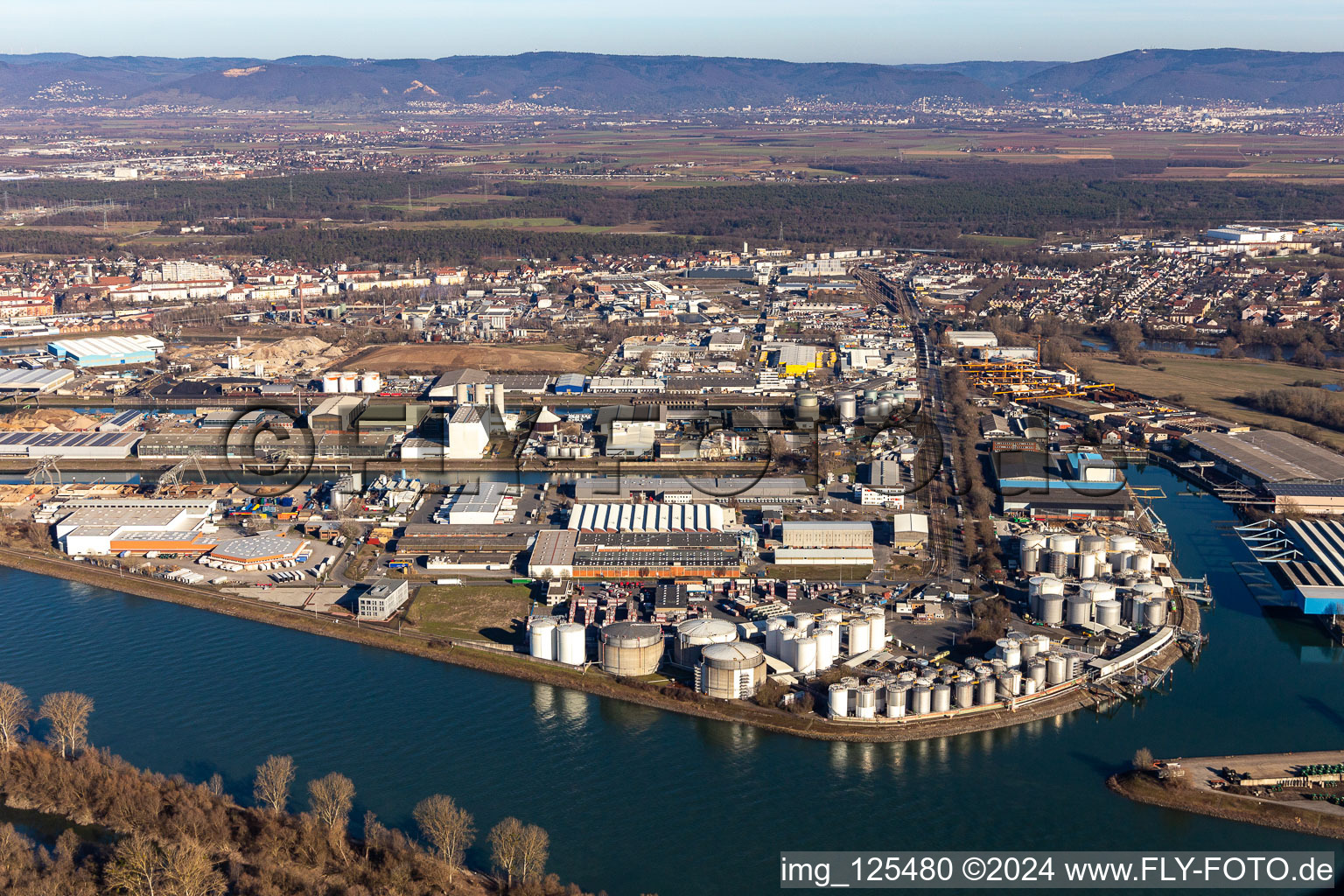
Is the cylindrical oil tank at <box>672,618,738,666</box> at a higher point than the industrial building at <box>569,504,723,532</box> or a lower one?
lower

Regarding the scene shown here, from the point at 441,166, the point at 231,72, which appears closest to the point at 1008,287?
the point at 441,166

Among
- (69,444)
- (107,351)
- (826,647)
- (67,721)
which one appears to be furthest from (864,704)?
(107,351)

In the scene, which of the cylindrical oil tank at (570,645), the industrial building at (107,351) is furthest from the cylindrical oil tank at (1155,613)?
the industrial building at (107,351)

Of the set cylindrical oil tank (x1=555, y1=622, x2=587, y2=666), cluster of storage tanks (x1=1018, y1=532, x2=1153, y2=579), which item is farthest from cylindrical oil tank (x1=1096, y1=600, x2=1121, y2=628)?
cylindrical oil tank (x1=555, y1=622, x2=587, y2=666)

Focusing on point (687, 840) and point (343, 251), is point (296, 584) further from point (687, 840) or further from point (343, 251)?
point (343, 251)

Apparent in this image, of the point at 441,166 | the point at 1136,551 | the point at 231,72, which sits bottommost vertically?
the point at 1136,551

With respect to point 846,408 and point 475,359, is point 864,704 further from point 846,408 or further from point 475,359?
point 475,359

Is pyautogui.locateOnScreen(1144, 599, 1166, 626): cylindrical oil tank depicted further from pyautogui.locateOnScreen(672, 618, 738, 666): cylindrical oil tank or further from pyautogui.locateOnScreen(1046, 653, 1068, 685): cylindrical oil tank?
pyautogui.locateOnScreen(672, 618, 738, 666): cylindrical oil tank
